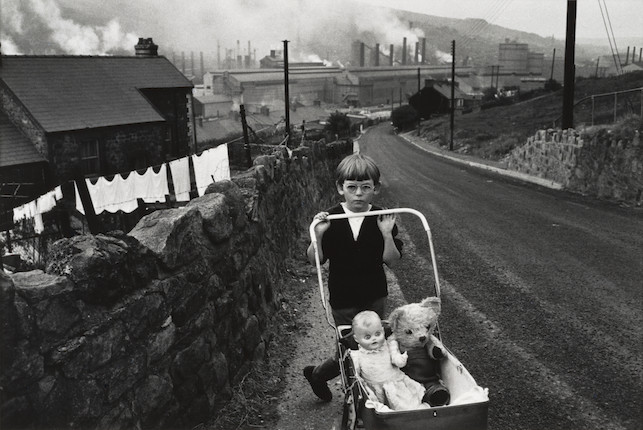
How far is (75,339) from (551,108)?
54.4 meters

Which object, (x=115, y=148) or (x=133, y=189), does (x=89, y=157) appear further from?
(x=133, y=189)

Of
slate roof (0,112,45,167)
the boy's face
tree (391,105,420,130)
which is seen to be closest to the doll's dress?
the boy's face

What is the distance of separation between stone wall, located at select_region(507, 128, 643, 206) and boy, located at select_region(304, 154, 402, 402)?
551 inches

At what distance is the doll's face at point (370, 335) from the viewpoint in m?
3.86

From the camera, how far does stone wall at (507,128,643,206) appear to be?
16.4 m

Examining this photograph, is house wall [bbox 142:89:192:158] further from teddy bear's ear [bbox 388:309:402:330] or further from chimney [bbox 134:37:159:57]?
teddy bear's ear [bbox 388:309:402:330]

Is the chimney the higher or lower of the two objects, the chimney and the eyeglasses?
the higher

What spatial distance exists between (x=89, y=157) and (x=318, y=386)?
23.9m

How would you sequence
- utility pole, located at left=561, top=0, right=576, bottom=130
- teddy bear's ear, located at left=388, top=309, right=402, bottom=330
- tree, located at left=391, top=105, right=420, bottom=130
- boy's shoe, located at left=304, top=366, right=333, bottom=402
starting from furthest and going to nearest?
tree, located at left=391, top=105, right=420, bottom=130 < utility pole, located at left=561, top=0, right=576, bottom=130 < boy's shoe, located at left=304, top=366, right=333, bottom=402 < teddy bear's ear, located at left=388, top=309, right=402, bottom=330

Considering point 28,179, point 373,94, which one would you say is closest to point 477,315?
point 28,179

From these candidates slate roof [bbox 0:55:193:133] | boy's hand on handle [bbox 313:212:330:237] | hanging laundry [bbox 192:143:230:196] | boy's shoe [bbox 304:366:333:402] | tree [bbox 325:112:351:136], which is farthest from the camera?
tree [bbox 325:112:351:136]

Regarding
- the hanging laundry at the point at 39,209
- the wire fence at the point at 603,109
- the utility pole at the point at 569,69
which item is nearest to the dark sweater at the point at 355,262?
the hanging laundry at the point at 39,209

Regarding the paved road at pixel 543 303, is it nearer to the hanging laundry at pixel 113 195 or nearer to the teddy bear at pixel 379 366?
the teddy bear at pixel 379 366

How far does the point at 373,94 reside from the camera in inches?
4535
